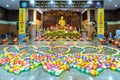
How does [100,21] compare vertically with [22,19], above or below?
below

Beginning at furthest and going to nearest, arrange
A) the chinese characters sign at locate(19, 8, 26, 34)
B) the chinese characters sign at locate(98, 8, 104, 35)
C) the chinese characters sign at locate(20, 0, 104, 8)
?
1. the chinese characters sign at locate(19, 8, 26, 34)
2. the chinese characters sign at locate(98, 8, 104, 35)
3. the chinese characters sign at locate(20, 0, 104, 8)

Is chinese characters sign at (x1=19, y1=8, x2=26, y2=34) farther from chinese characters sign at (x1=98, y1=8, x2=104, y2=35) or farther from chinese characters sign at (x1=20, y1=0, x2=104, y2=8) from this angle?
chinese characters sign at (x1=98, y1=8, x2=104, y2=35)

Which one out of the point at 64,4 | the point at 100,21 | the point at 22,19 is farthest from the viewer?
the point at 22,19

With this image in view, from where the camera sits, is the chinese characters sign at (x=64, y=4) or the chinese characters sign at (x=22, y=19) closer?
the chinese characters sign at (x=64, y=4)

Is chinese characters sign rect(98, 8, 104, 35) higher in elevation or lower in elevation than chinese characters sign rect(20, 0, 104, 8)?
lower

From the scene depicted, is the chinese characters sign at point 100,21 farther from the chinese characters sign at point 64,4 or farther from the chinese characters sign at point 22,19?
the chinese characters sign at point 22,19

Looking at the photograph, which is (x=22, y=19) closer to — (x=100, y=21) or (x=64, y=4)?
(x=64, y=4)

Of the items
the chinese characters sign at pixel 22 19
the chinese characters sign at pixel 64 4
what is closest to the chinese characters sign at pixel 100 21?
the chinese characters sign at pixel 64 4

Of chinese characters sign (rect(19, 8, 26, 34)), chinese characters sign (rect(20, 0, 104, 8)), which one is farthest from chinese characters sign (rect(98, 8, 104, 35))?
Answer: chinese characters sign (rect(19, 8, 26, 34))

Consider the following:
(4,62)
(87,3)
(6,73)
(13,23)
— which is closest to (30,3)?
(87,3)

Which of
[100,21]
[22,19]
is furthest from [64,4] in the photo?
[22,19]

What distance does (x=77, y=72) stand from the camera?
16.9 ft

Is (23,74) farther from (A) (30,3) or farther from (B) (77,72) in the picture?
(A) (30,3)

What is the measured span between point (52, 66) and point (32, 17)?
643 inches
